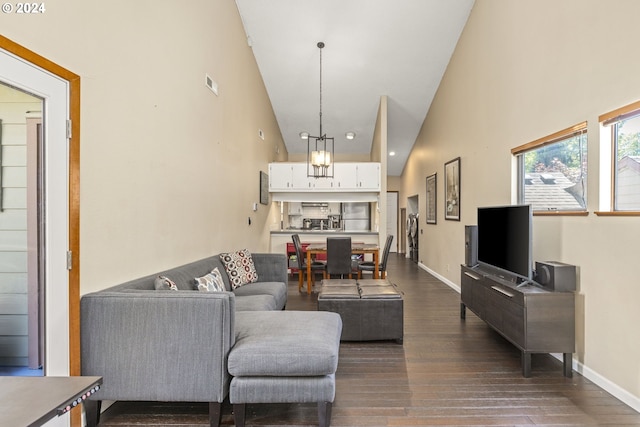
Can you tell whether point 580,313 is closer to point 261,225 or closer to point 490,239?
point 490,239

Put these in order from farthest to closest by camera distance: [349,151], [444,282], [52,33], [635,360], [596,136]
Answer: [349,151] < [444,282] < [596,136] < [635,360] < [52,33]

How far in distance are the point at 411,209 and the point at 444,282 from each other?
4.49 meters

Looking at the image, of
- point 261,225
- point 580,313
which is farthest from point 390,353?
point 261,225

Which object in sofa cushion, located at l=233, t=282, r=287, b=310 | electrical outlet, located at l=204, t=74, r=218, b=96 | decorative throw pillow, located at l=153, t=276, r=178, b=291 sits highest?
electrical outlet, located at l=204, t=74, r=218, b=96

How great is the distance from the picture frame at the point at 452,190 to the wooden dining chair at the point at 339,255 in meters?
1.92

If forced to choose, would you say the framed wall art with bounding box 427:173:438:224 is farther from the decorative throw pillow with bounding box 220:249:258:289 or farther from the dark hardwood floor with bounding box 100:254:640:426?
the decorative throw pillow with bounding box 220:249:258:289

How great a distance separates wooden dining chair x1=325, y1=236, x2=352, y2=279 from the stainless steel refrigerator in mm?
4950

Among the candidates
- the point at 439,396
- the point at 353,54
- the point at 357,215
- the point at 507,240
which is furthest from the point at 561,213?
the point at 357,215

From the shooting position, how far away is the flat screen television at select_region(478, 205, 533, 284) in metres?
2.95

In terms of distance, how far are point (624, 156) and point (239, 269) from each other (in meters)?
3.68

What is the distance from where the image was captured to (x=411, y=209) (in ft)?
34.9

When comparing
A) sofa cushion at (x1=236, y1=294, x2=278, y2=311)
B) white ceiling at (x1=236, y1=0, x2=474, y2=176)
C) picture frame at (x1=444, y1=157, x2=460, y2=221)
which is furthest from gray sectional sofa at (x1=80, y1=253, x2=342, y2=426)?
white ceiling at (x1=236, y1=0, x2=474, y2=176)

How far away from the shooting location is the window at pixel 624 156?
2.40m

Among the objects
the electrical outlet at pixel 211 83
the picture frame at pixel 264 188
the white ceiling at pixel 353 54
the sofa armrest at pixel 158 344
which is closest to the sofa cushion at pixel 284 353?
the sofa armrest at pixel 158 344
